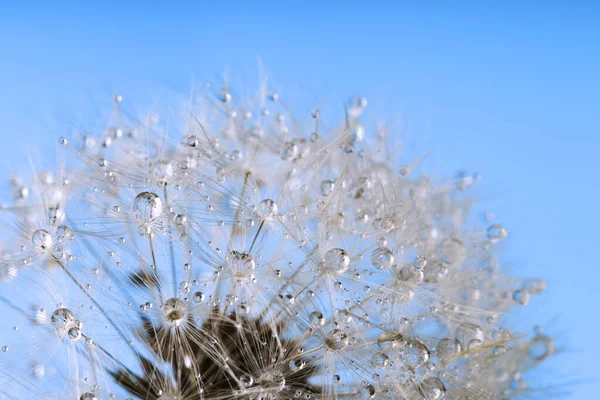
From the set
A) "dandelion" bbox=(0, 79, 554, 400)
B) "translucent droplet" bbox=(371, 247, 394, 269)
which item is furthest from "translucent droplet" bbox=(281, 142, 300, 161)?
"translucent droplet" bbox=(371, 247, 394, 269)

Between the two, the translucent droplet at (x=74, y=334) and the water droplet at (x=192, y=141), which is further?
the water droplet at (x=192, y=141)

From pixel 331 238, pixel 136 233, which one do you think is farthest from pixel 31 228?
pixel 331 238

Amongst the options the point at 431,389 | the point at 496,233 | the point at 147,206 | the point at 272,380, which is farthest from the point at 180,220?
the point at 496,233

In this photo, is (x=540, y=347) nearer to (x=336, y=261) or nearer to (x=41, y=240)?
(x=336, y=261)

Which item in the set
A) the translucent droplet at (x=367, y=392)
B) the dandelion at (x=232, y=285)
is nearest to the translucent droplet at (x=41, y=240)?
the dandelion at (x=232, y=285)

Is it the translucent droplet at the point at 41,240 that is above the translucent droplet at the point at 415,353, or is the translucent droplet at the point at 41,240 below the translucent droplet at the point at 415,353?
above

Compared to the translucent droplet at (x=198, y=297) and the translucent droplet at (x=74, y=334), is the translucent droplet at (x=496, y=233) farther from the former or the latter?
the translucent droplet at (x=74, y=334)
